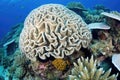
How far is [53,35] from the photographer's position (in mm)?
5730

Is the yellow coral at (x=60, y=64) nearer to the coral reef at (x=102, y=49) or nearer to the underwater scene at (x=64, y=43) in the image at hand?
the underwater scene at (x=64, y=43)

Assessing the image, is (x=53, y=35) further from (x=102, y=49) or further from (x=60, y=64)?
(x=102, y=49)

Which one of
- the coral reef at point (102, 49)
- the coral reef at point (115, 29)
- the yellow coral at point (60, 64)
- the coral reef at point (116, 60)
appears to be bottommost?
the coral reef at point (116, 60)

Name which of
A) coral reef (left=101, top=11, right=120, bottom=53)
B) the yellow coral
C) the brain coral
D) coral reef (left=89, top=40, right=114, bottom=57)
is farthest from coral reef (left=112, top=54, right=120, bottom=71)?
the yellow coral

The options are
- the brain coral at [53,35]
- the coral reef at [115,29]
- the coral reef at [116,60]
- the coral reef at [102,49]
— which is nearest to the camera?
the coral reef at [116,60]

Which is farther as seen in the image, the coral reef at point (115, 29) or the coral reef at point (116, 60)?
the coral reef at point (115, 29)

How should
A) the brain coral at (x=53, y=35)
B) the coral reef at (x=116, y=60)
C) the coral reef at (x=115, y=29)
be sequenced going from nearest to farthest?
the coral reef at (x=116, y=60) < the brain coral at (x=53, y=35) < the coral reef at (x=115, y=29)

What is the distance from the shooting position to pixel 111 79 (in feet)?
15.3

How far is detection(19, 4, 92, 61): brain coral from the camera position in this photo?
5691 millimetres

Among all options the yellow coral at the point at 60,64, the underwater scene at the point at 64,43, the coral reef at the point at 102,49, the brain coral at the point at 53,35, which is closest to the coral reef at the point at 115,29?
the underwater scene at the point at 64,43

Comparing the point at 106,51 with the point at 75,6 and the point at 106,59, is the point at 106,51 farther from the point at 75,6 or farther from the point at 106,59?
the point at 75,6

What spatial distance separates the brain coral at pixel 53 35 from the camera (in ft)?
18.7

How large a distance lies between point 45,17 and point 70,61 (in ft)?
4.47

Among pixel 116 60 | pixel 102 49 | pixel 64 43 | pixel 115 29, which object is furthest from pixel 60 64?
pixel 115 29
